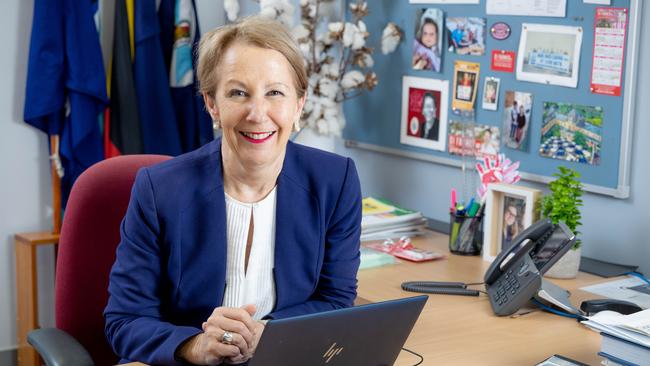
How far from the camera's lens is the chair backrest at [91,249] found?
6.16ft

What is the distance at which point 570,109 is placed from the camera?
2.36 metres

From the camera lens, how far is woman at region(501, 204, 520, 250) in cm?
230

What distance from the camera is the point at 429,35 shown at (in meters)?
2.77

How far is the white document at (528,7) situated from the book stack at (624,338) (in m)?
1.07

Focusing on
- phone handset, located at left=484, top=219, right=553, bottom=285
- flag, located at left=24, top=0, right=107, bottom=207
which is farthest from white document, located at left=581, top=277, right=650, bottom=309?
flag, located at left=24, top=0, right=107, bottom=207

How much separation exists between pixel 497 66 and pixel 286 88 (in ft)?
3.46

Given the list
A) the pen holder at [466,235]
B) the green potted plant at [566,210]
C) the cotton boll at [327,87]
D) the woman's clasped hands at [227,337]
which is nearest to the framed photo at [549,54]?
the green potted plant at [566,210]

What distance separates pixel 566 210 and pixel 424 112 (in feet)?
2.59

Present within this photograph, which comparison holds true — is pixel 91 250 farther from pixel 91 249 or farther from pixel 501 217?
pixel 501 217

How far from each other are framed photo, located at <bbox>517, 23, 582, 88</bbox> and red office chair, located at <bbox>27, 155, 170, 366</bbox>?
1.15 m

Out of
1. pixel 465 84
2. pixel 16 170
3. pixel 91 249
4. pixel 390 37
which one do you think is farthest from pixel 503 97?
pixel 16 170

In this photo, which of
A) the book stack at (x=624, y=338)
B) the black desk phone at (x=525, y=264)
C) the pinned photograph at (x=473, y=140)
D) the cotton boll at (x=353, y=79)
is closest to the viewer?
the book stack at (x=624, y=338)

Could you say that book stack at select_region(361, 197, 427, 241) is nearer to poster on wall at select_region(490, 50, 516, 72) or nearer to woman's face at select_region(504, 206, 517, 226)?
woman's face at select_region(504, 206, 517, 226)

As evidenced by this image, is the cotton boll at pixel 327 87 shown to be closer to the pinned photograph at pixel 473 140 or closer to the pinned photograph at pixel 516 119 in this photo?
the pinned photograph at pixel 473 140
